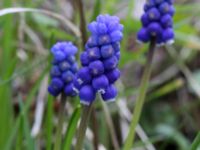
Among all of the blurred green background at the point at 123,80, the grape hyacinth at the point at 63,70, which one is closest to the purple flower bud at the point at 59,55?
the grape hyacinth at the point at 63,70

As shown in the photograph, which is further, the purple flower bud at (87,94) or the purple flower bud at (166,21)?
the purple flower bud at (166,21)

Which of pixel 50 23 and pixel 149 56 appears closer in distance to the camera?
pixel 149 56

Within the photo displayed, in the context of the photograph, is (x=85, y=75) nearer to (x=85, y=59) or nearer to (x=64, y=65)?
(x=85, y=59)

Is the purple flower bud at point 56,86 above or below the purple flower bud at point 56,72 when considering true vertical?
below

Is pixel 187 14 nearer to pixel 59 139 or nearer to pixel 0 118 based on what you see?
pixel 0 118

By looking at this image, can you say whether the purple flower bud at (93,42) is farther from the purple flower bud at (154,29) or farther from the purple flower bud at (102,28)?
the purple flower bud at (154,29)

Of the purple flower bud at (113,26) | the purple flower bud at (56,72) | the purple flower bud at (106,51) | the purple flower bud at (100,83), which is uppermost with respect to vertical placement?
the purple flower bud at (56,72)

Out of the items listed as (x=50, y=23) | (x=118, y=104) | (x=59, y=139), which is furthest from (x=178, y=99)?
(x=59, y=139)

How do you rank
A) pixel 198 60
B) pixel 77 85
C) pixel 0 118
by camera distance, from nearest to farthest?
pixel 77 85 < pixel 0 118 < pixel 198 60
